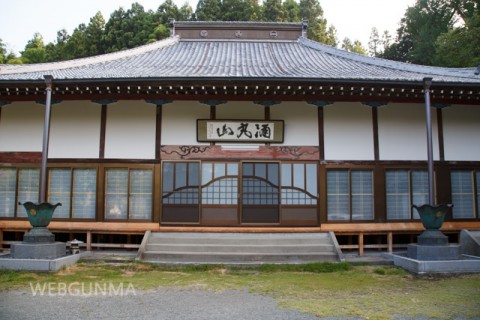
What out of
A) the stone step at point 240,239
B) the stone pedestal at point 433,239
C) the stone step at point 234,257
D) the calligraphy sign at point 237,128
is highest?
the calligraphy sign at point 237,128

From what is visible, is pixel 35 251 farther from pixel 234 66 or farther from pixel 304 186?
pixel 234 66

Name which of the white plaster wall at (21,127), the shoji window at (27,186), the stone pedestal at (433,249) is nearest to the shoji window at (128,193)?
the shoji window at (27,186)

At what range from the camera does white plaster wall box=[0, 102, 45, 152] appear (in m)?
11.6

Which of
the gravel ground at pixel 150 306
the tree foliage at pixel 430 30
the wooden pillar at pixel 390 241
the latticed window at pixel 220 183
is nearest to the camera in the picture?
the gravel ground at pixel 150 306

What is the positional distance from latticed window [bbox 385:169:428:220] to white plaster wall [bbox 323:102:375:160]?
0.93 meters

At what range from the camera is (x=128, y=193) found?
11.2 m

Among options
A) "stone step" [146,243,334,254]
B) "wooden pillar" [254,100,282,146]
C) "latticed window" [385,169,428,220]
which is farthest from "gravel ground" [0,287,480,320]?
"latticed window" [385,169,428,220]

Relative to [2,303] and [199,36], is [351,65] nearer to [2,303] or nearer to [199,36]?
[199,36]

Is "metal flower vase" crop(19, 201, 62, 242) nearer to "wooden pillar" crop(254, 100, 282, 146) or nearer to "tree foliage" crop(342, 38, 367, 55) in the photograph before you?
→ "wooden pillar" crop(254, 100, 282, 146)

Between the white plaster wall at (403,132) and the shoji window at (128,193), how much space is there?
684 cm

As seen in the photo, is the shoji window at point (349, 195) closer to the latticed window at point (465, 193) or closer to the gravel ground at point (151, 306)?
the latticed window at point (465, 193)

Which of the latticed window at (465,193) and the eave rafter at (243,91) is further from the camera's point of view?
the latticed window at (465,193)

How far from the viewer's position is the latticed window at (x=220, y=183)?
1124cm

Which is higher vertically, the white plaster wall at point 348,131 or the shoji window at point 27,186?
the white plaster wall at point 348,131
